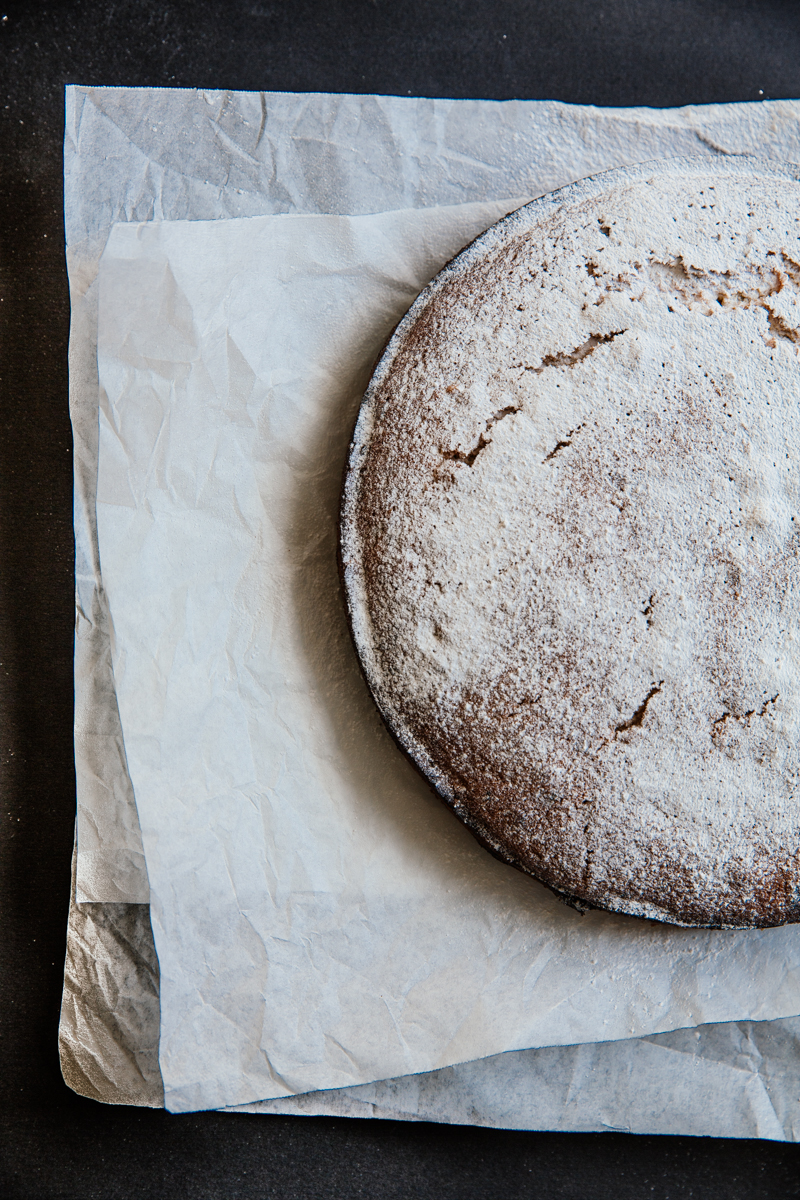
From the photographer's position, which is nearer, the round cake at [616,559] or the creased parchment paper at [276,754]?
the round cake at [616,559]

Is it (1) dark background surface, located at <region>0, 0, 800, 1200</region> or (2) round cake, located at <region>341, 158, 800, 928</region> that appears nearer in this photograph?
(2) round cake, located at <region>341, 158, 800, 928</region>

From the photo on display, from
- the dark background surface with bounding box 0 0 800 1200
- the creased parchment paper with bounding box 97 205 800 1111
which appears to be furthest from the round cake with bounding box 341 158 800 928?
the dark background surface with bounding box 0 0 800 1200

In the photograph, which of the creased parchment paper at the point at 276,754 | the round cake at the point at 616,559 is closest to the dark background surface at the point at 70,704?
the creased parchment paper at the point at 276,754

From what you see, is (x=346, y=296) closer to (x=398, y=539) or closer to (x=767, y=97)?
(x=398, y=539)

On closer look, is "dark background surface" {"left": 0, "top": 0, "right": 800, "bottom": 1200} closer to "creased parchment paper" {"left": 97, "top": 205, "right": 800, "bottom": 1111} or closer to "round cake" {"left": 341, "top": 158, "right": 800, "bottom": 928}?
"creased parchment paper" {"left": 97, "top": 205, "right": 800, "bottom": 1111}

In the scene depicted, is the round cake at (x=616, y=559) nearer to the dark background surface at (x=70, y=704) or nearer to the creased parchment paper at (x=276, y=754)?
the creased parchment paper at (x=276, y=754)

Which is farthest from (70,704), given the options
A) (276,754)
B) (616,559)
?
(616,559)
